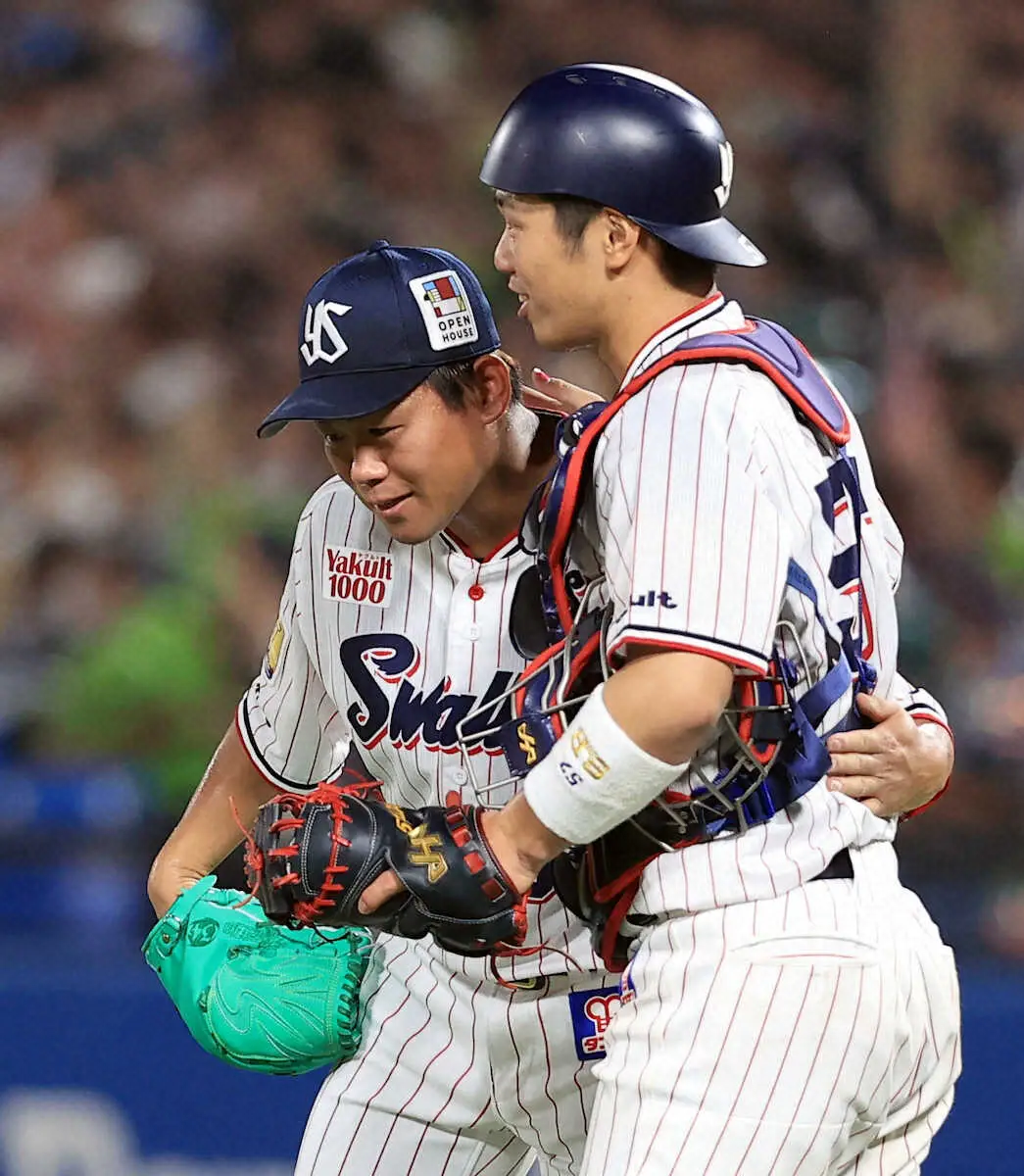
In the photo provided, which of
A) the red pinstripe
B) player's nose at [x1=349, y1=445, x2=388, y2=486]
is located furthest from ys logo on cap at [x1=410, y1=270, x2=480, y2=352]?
the red pinstripe

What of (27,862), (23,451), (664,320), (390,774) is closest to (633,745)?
(664,320)

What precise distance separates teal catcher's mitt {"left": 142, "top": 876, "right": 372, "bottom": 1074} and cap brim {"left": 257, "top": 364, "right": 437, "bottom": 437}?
72 centimetres

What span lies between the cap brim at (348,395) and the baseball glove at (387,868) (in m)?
0.43

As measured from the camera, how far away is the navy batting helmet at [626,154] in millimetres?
1872

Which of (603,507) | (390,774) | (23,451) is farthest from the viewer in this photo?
(23,451)

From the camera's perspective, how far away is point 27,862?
438cm

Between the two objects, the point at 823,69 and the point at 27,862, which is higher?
the point at 823,69

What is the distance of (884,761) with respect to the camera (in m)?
1.98

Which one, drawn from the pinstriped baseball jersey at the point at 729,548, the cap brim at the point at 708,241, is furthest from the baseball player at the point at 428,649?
the cap brim at the point at 708,241

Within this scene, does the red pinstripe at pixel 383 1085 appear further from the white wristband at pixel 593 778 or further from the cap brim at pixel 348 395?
the cap brim at pixel 348 395

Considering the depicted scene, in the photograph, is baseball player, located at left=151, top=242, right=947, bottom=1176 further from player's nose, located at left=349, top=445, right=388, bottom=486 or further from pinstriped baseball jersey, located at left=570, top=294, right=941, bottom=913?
pinstriped baseball jersey, located at left=570, top=294, right=941, bottom=913

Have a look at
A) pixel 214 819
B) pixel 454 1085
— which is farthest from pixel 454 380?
pixel 454 1085

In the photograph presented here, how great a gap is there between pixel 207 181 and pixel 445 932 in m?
4.07

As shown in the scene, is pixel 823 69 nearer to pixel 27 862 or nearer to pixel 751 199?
pixel 751 199
